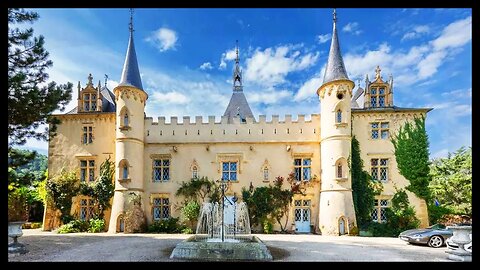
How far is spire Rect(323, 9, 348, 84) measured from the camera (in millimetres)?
16719

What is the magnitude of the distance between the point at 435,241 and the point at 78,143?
60.6 ft

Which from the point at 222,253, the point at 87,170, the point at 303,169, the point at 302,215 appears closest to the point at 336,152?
the point at 303,169

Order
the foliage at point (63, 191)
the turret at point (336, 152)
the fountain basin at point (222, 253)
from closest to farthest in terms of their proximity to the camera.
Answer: the fountain basin at point (222, 253) → the turret at point (336, 152) → the foliage at point (63, 191)

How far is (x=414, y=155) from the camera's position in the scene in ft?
55.7

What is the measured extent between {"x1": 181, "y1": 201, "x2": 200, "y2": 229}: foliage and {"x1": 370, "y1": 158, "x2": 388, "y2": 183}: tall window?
9.88 m

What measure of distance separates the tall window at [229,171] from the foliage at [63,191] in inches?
327

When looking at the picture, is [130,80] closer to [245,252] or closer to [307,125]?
[307,125]

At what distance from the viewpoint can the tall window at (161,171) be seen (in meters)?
18.1

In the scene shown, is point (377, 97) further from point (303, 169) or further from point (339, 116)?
point (303, 169)

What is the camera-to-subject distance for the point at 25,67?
10.7 m

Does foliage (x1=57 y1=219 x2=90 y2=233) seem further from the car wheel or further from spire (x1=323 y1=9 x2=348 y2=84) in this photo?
Answer: the car wheel

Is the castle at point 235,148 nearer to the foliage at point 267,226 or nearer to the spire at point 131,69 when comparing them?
the spire at point 131,69

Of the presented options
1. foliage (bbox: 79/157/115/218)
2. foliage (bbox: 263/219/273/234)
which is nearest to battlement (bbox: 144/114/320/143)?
foliage (bbox: 79/157/115/218)

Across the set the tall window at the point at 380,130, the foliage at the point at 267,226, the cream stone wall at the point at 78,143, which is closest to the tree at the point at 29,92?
the cream stone wall at the point at 78,143
